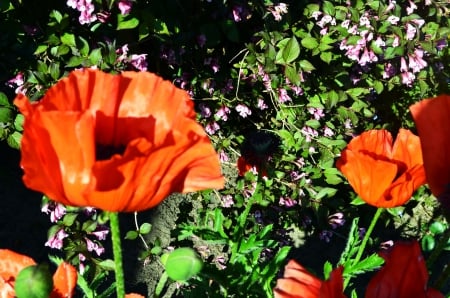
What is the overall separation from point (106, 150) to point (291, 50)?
130 cm

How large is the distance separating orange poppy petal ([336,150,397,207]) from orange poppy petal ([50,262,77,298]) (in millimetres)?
610

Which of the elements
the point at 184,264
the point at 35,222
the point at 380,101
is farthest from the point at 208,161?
the point at 380,101

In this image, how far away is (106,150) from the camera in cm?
86

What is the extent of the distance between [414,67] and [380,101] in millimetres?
1285

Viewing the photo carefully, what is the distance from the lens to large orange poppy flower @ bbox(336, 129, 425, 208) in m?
1.30

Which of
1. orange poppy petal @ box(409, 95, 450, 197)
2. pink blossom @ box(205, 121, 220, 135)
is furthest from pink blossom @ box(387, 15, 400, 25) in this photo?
orange poppy petal @ box(409, 95, 450, 197)

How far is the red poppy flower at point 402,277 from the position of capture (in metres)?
0.76

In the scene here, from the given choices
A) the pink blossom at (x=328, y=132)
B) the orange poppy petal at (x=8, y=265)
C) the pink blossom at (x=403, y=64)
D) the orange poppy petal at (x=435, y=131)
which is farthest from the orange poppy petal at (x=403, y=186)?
the pink blossom at (x=328, y=132)

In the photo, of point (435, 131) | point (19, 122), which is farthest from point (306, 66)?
point (435, 131)

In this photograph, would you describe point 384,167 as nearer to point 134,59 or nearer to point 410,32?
point 134,59

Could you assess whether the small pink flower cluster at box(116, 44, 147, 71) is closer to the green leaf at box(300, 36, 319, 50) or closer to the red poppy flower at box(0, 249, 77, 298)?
the green leaf at box(300, 36, 319, 50)

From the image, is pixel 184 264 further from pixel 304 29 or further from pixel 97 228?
pixel 304 29

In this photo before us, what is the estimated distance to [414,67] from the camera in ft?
7.44

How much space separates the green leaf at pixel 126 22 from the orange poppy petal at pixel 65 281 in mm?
1061
